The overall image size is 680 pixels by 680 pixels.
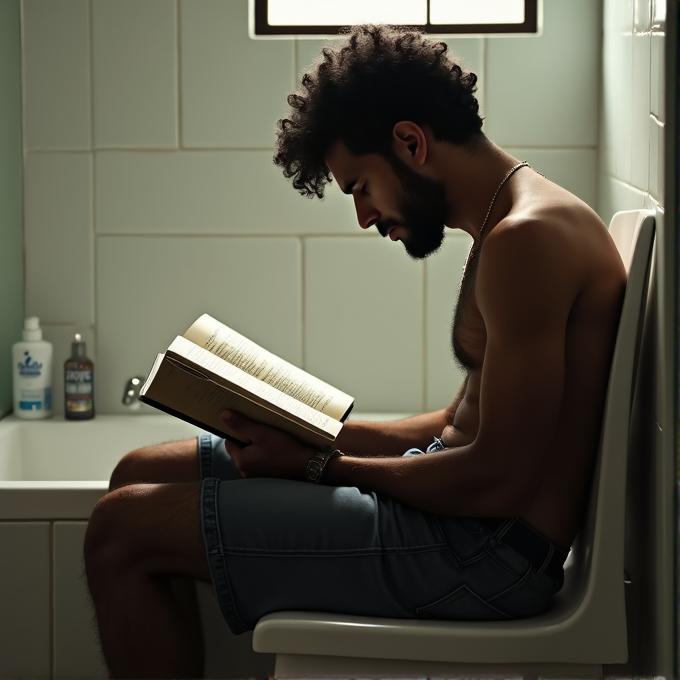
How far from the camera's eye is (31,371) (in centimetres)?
241

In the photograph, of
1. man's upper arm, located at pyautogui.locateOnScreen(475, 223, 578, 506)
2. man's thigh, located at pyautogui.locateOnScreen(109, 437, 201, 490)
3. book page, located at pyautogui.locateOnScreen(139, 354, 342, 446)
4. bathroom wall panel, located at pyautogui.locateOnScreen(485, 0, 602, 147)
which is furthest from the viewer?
bathroom wall panel, located at pyautogui.locateOnScreen(485, 0, 602, 147)

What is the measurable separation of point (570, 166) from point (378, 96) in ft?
3.24

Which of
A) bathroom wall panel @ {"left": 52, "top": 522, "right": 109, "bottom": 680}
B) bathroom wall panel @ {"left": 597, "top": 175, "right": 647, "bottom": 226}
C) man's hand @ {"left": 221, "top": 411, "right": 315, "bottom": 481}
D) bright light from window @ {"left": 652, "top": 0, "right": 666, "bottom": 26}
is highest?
bright light from window @ {"left": 652, "top": 0, "right": 666, "bottom": 26}

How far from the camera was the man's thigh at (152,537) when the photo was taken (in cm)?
132

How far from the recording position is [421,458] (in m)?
1.35

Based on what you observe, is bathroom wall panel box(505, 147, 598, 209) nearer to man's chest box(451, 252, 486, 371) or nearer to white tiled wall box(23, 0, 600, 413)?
white tiled wall box(23, 0, 600, 413)

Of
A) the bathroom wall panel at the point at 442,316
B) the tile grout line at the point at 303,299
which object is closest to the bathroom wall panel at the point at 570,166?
the bathroom wall panel at the point at 442,316

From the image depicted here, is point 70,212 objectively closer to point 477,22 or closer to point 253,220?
point 253,220

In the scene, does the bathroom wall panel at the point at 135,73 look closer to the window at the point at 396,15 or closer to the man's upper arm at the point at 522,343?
the window at the point at 396,15

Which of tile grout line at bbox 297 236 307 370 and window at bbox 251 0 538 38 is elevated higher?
window at bbox 251 0 538 38

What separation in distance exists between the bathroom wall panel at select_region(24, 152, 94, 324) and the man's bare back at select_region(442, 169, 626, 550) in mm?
1373

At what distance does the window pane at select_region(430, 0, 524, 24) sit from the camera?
2369 millimetres

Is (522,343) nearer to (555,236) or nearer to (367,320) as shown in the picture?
(555,236)

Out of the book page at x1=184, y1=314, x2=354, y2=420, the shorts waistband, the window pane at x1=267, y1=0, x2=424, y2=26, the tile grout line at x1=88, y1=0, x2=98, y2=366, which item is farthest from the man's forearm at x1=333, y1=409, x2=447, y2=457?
the window pane at x1=267, y1=0, x2=424, y2=26
